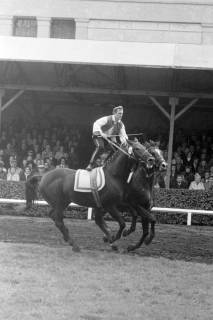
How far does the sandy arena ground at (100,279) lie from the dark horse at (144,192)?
0.40m

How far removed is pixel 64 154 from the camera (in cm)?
1546

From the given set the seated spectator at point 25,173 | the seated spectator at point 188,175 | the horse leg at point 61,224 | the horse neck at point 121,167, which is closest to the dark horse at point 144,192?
the horse neck at point 121,167

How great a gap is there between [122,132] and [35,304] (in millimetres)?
4099

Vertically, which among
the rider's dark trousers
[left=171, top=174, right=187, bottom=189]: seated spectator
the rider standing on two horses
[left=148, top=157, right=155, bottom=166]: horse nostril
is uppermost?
the rider standing on two horses

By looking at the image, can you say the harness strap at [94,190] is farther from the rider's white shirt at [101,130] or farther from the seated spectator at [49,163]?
the seated spectator at [49,163]

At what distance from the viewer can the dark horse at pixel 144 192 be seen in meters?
8.18

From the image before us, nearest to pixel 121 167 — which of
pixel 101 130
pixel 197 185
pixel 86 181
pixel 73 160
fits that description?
pixel 86 181

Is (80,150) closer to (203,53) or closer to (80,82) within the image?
(80,82)

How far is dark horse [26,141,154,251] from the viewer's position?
7965 millimetres

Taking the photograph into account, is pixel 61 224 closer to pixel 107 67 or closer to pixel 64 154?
pixel 64 154

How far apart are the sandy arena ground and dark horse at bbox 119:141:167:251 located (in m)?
0.40

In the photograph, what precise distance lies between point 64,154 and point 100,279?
9.59 metres


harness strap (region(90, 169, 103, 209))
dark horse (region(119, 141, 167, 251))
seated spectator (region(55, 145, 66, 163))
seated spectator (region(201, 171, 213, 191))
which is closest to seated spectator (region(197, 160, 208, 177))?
seated spectator (region(201, 171, 213, 191))

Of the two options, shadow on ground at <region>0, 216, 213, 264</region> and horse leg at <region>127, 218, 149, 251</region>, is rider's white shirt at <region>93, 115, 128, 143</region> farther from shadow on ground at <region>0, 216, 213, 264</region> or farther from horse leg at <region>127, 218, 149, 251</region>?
shadow on ground at <region>0, 216, 213, 264</region>
